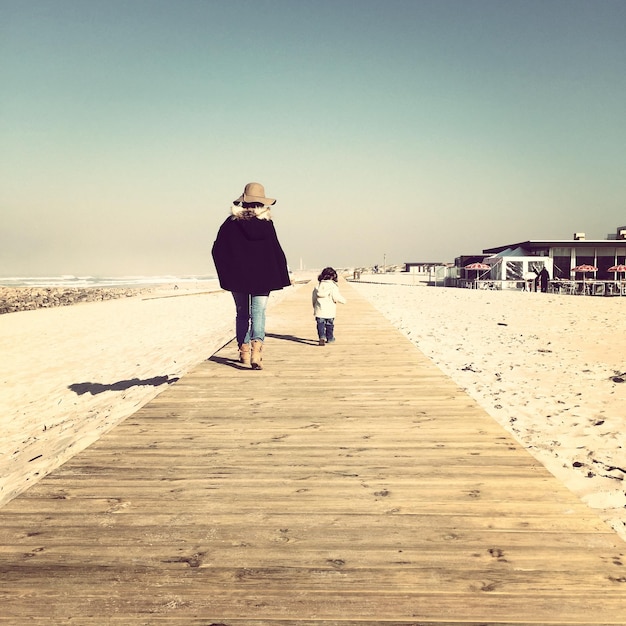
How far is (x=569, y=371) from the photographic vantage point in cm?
796

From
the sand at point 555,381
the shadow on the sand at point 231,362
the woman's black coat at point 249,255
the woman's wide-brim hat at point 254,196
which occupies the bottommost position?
the sand at point 555,381

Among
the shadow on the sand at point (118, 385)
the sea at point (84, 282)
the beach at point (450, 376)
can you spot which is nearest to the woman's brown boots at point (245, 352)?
the beach at point (450, 376)

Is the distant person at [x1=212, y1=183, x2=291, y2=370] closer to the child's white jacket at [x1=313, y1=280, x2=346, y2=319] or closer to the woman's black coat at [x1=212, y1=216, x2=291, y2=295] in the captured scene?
the woman's black coat at [x1=212, y1=216, x2=291, y2=295]

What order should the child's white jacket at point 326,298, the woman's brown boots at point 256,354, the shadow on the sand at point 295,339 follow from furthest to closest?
the shadow on the sand at point 295,339, the child's white jacket at point 326,298, the woman's brown boots at point 256,354

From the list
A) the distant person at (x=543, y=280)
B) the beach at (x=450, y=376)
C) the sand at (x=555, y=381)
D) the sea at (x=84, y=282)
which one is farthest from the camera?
the sea at (x=84, y=282)

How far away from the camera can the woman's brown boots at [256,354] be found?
5.20 meters

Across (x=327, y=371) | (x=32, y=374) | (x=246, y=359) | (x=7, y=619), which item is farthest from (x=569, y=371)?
(x=32, y=374)

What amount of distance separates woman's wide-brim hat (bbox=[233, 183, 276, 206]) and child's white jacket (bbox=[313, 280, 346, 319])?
238 centimetres

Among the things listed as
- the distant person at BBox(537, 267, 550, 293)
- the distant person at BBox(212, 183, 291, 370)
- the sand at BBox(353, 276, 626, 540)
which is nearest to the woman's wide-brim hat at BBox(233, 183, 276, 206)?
the distant person at BBox(212, 183, 291, 370)

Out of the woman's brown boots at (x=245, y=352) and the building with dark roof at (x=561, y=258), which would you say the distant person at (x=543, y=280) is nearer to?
the building with dark roof at (x=561, y=258)

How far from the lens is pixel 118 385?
7828 millimetres

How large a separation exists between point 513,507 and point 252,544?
1221mm

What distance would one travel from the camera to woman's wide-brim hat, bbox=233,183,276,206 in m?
4.86

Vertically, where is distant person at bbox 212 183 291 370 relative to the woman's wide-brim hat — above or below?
below
